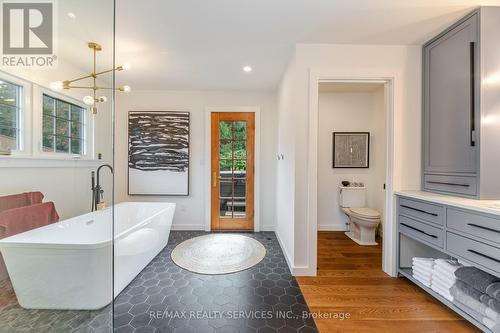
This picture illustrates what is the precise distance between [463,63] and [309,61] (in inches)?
51.7

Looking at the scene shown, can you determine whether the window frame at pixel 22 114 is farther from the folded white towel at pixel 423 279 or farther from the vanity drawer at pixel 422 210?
the folded white towel at pixel 423 279

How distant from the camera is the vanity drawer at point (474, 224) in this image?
141cm

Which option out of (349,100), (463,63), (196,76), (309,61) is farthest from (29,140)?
(349,100)

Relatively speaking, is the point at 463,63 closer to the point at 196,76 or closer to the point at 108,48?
the point at 196,76

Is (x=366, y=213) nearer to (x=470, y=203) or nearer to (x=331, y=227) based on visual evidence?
(x=331, y=227)

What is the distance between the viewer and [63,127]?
196 cm

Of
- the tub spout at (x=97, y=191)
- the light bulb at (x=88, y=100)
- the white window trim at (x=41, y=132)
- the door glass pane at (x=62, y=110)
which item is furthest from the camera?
the light bulb at (x=88, y=100)

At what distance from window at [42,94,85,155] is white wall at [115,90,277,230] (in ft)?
5.59

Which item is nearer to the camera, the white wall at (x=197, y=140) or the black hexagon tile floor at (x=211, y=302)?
the black hexagon tile floor at (x=211, y=302)

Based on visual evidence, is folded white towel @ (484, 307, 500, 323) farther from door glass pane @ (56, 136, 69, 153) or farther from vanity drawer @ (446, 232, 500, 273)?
door glass pane @ (56, 136, 69, 153)

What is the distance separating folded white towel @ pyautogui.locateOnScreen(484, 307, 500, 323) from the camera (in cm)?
143

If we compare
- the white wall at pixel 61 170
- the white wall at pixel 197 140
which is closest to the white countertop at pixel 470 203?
the white wall at pixel 197 140

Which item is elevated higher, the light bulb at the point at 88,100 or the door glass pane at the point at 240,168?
the light bulb at the point at 88,100

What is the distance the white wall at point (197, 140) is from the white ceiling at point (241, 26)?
3.48ft
